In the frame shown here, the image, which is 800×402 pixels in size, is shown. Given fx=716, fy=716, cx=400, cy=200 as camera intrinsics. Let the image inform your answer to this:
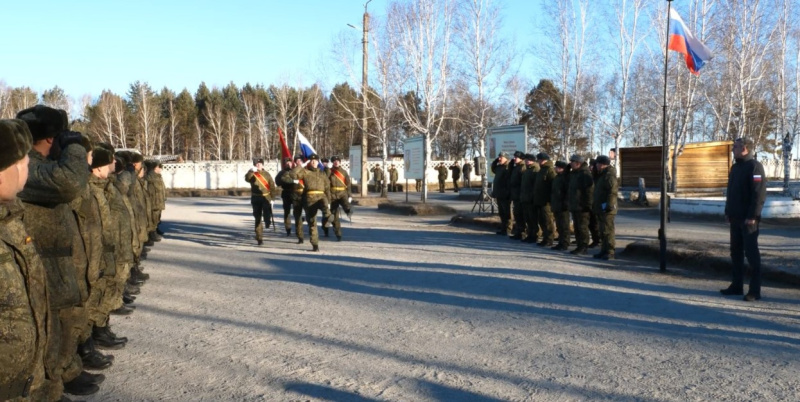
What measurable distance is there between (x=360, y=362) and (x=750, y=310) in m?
4.73

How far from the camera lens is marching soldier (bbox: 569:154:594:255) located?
13227 millimetres

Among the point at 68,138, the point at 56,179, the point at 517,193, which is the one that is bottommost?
the point at 517,193

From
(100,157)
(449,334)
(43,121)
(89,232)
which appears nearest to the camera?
(43,121)

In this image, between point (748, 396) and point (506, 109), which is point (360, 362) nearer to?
point (748, 396)

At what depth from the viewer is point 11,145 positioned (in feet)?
9.68

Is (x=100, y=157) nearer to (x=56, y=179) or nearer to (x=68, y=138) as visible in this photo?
(x=68, y=138)

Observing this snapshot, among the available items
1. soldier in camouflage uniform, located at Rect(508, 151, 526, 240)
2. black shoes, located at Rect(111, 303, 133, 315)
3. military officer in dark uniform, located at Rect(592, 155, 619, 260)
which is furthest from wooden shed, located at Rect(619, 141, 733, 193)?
black shoes, located at Rect(111, 303, 133, 315)

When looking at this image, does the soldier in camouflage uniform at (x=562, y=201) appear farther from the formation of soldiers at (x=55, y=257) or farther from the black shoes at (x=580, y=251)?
the formation of soldiers at (x=55, y=257)

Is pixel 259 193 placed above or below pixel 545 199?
above

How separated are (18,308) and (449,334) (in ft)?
14.8

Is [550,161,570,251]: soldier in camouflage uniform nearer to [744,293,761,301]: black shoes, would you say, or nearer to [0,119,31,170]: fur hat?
[744,293,761,301]: black shoes

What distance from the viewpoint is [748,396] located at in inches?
196

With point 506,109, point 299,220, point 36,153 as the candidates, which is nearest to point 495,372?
point 36,153

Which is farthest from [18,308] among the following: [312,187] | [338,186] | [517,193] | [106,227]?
[338,186]
